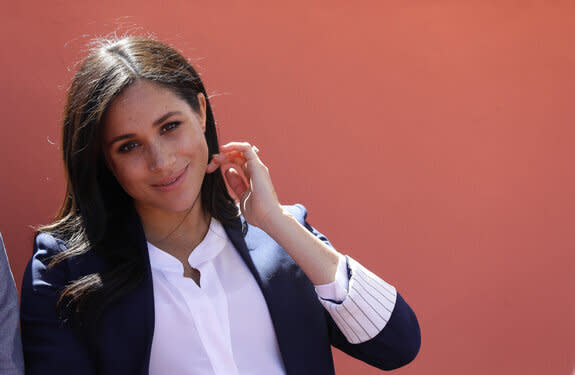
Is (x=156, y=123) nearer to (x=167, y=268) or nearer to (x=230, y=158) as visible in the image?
(x=230, y=158)

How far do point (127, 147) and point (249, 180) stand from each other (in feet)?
1.36

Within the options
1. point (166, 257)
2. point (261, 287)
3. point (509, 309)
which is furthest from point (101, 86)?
point (509, 309)

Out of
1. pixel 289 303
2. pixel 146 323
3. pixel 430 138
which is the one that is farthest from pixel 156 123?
pixel 430 138

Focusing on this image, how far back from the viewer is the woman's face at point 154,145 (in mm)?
1687

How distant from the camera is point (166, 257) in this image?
1.82m

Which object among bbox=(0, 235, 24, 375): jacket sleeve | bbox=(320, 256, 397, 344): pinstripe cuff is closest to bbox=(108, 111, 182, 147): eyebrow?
bbox=(0, 235, 24, 375): jacket sleeve

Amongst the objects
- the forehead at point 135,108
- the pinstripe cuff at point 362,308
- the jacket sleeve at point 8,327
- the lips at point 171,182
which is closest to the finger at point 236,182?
the lips at point 171,182

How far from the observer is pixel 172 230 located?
1.93m

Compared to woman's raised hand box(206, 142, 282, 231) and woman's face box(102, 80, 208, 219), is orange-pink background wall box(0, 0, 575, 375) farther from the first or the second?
woman's face box(102, 80, 208, 219)

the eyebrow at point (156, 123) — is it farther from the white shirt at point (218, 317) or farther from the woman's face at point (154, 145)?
the white shirt at point (218, 317)

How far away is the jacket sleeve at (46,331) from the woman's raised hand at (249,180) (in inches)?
22.6

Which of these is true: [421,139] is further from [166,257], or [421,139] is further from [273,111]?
[166,257]

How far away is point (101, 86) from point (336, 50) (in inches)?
43.2

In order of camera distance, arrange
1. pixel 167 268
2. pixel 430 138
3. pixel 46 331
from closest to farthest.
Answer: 1. pixel 46 331
2. pixel 167 268
3. pixel 430 138
